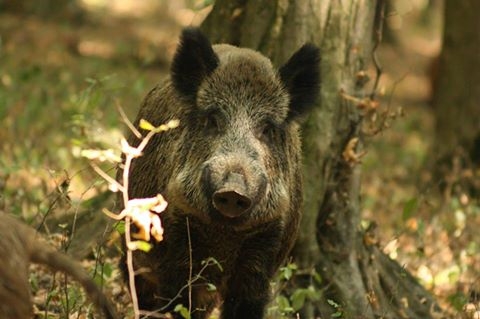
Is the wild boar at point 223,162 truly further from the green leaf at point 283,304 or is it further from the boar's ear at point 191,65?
the green leaf at point 283,304

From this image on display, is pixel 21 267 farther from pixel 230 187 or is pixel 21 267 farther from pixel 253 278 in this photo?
pixel 253 278

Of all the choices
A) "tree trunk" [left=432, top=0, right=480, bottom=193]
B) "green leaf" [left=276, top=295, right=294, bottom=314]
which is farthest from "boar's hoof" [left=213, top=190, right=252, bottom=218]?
"tree trunk" [left=432, top=0, right=480, bottom=193]

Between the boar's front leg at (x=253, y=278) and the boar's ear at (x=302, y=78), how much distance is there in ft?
2.60

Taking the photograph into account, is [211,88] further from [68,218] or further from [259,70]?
[68,218]

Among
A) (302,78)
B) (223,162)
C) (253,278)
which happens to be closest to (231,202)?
(223,162)

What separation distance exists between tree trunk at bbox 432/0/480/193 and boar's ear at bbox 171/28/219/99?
5.67 metres

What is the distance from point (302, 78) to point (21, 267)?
8.13 feet

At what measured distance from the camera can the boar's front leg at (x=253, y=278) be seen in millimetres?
6055

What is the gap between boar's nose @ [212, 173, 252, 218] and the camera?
5.36 metres

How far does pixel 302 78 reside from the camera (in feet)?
20.8

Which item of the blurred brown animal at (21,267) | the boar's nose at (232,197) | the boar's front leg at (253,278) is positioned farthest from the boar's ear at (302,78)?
the blurred brown animal at (21,267)

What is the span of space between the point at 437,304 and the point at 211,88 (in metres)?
2.79

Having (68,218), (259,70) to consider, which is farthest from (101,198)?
(259,70)

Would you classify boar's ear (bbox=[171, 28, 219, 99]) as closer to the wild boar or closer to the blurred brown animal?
the wild boar
